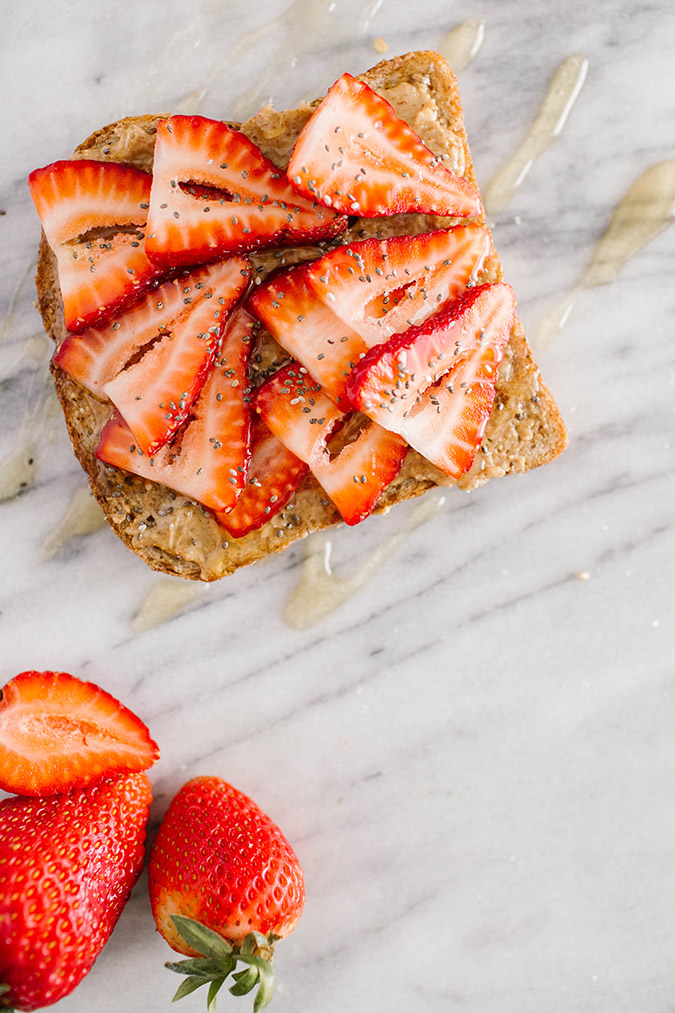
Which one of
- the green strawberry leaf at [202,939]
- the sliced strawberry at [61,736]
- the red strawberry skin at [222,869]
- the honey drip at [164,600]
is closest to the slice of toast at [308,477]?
the honey drip at [164,600]

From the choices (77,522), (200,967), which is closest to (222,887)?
(200,967)

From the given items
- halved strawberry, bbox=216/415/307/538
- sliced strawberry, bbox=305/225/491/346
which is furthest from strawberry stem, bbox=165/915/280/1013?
sliced strawberry, bbox=305/225/491/346

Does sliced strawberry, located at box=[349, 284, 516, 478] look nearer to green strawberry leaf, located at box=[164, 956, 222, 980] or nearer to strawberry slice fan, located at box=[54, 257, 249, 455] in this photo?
strawberry slice fan, located at box=[54, 257, 249, 455]

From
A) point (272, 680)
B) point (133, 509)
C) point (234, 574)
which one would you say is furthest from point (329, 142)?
point (272, 680)

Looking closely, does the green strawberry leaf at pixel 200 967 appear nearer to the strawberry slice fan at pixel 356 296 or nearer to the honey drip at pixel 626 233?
the strawberry slice fan at pixel 356 296

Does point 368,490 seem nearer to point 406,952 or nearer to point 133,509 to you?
point 133,509

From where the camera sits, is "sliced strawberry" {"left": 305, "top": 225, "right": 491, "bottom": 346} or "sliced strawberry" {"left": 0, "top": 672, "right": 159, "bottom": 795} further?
"sliced strawberry" {"left": 0, "top": 672, "right": 159, "bottom": 795}
